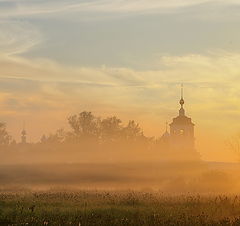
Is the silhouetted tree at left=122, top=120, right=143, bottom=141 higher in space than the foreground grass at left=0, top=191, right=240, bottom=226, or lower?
higher

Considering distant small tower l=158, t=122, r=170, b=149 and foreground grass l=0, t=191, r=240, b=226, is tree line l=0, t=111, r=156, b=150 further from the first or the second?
foreground grass l=0, t=191, r=240, b=226

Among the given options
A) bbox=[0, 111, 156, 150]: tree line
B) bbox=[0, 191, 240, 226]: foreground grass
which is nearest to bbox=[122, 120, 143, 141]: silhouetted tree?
bbox=[0, 111, 156, 150]: tree line

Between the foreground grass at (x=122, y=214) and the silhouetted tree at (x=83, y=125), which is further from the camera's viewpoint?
the silhouetted tree at (x=83, y=125)

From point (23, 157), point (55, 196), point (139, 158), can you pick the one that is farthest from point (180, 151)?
point (55, 196)

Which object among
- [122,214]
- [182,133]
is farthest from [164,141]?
[122,214]

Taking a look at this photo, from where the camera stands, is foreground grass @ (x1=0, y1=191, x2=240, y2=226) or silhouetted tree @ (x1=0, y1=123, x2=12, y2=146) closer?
foreground grass @ (x1=0, y1=191, x2=240, y2=226)

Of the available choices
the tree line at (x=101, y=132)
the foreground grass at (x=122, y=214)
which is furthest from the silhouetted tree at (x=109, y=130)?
the foreground grass at (x=122, y=214)

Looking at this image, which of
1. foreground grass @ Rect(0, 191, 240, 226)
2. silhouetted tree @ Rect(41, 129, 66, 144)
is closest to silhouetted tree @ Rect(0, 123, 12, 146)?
silhouetted tree @ Rect(41, 129, 66, 144)

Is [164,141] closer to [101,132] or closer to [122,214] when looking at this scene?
[101,132]

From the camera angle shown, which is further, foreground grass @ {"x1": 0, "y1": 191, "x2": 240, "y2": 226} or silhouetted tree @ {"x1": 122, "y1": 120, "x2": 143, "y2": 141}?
silhouetted tree @ {"x1": 122, "y1": 120, "x2": 143, "y2": 141}

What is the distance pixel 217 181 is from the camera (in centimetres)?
6041

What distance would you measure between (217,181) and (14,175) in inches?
1081

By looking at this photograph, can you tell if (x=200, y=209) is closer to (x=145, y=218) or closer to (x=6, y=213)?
(x=145, y=218)

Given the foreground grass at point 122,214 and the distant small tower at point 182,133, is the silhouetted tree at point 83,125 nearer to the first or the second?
the distant small tower at point 182,133
